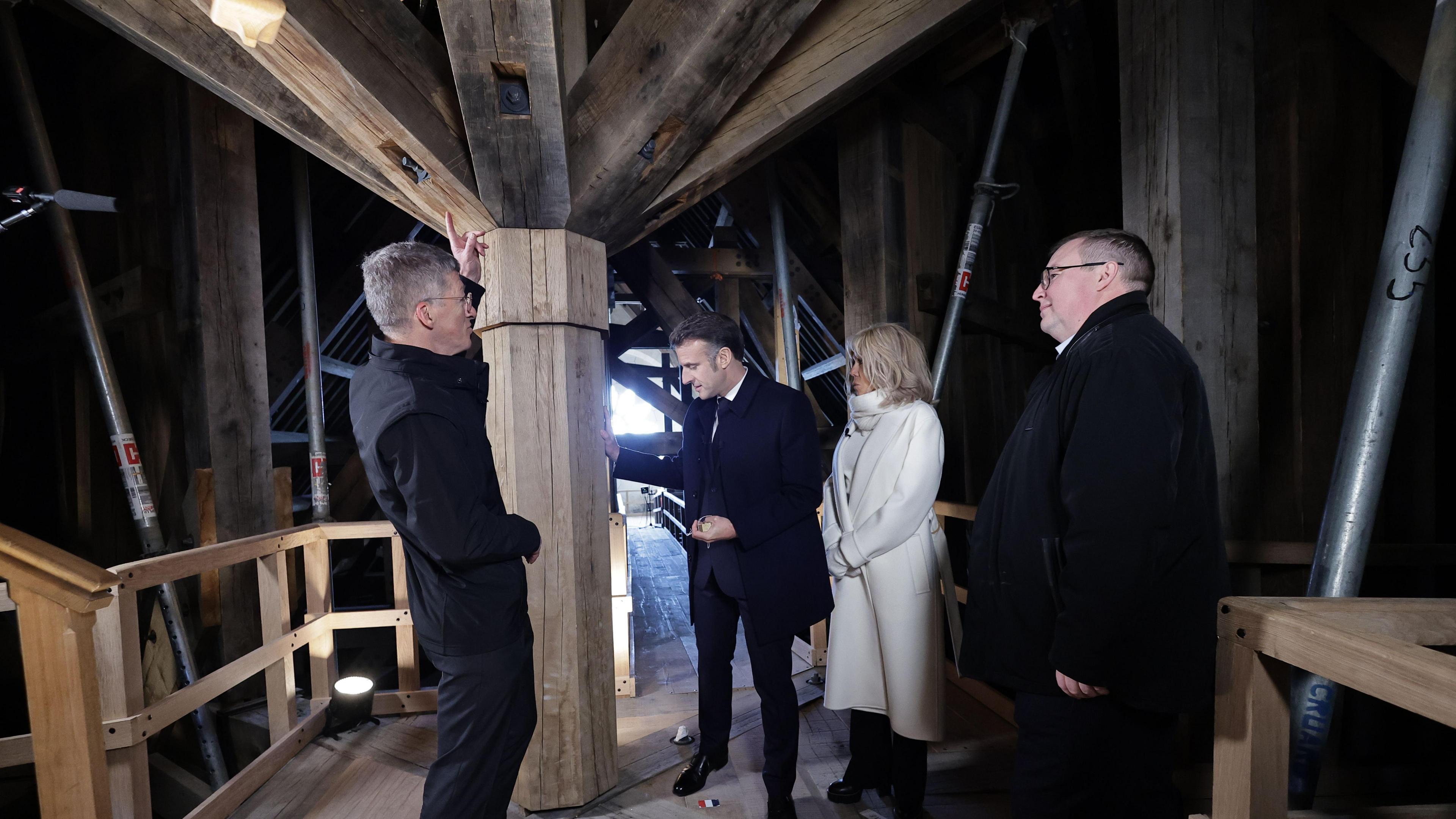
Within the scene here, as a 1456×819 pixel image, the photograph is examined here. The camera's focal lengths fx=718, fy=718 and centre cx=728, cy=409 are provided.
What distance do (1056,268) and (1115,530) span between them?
2.13 ft

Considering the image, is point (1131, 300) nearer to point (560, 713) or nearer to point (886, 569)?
point (886, 569)

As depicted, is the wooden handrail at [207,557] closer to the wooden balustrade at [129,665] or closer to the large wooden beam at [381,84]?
the wooden balustrade at [129,665]

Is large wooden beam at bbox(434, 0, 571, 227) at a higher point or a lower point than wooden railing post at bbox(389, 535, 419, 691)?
higher

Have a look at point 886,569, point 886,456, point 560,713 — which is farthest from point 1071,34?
point 560,713

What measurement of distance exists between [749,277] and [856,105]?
237 centimetres

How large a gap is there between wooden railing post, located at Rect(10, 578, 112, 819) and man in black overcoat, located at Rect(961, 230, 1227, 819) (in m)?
1.79

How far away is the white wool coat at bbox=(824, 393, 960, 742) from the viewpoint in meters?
2.18

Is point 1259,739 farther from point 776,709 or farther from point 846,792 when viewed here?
point 846,792

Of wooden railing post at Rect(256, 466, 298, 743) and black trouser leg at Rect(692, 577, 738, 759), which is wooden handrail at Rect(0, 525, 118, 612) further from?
wooden railing post at Rect(256, 466, 298, 743)

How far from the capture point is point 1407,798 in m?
2.44

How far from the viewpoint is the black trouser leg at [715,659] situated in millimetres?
2439

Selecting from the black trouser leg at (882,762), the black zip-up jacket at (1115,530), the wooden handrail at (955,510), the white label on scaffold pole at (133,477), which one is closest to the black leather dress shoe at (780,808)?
the black trouser leg at (882,762)

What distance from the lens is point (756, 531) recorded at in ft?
7.24

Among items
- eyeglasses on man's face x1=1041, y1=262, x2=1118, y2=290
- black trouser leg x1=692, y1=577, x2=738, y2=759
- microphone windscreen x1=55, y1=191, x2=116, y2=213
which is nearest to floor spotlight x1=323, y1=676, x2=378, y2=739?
black trouser leg x1=692, y1=577, x2=738, y2=759
